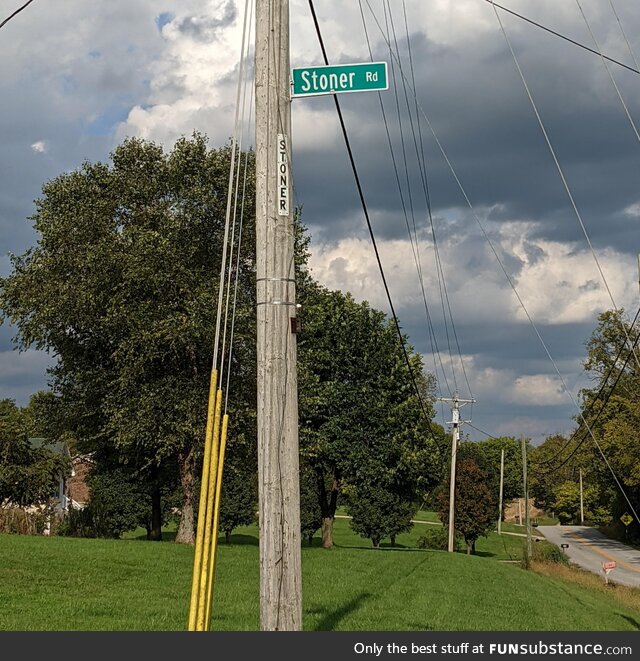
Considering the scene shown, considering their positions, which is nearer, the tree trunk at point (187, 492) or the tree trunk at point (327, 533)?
the tree trunk at point (187, 492)

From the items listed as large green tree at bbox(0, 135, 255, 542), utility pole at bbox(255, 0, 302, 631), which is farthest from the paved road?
utility pole at bbox(255, 0, 302, 631)

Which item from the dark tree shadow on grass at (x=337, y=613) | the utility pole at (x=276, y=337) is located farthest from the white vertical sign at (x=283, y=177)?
the dark tree shadow on grass at (x=337, y=613)

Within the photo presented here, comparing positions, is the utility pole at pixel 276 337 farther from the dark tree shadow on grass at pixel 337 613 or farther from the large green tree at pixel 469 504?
the large green tree at pixel 469 504

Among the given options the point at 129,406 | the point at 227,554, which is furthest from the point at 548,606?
the point at 129,406

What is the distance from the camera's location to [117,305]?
106ft

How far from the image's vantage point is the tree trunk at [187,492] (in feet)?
115

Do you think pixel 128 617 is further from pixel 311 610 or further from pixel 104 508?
pixel 104 508

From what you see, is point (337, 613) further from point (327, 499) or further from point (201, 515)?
point (327, 499)

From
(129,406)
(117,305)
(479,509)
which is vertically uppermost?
(117,305)

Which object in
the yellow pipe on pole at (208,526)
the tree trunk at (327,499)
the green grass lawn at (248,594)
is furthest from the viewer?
the tree trunk at (327,499)

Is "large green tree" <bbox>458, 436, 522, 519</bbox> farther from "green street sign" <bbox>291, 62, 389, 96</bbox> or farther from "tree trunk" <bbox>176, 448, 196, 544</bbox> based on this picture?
"green street sign" <bbox>291, 62, 389, 96</bbox>

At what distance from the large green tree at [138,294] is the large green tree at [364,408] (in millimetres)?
12205

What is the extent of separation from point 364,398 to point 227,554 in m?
16.5
